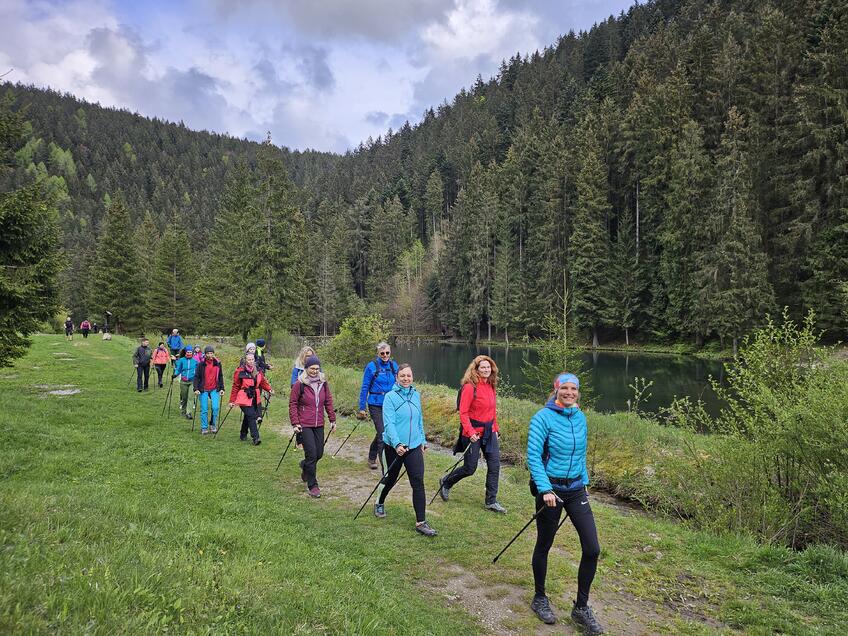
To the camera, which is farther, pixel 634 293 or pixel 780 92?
pixel 634 293

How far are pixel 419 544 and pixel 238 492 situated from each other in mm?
3197

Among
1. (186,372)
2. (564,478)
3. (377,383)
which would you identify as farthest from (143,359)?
(564,478)

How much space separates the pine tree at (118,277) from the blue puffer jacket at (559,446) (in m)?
53.8

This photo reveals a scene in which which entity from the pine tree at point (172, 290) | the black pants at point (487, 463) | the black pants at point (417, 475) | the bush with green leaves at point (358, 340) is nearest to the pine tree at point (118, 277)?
the pine tree at point (172, 290)

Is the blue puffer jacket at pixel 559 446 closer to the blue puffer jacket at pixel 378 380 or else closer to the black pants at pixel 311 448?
the black pants at pixel 311 448

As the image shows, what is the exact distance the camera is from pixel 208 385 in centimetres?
1156

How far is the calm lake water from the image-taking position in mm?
23958

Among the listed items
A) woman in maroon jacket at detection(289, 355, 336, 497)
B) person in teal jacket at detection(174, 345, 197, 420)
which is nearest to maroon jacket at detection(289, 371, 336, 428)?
woman in maroon jacket at detection(289, 355, 336, 497)

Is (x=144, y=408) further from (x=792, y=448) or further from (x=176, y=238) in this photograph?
(x=176, y=238)

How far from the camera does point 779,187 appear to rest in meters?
38.2

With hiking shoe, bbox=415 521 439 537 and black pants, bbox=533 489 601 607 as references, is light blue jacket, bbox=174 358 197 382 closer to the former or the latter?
hiking shoe, bbox=415 521 439 537

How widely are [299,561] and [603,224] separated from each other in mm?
57515

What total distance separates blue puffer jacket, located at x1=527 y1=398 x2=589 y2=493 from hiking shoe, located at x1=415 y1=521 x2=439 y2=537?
2383 millimetres

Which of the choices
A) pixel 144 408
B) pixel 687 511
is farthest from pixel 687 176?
pixel 144 408
